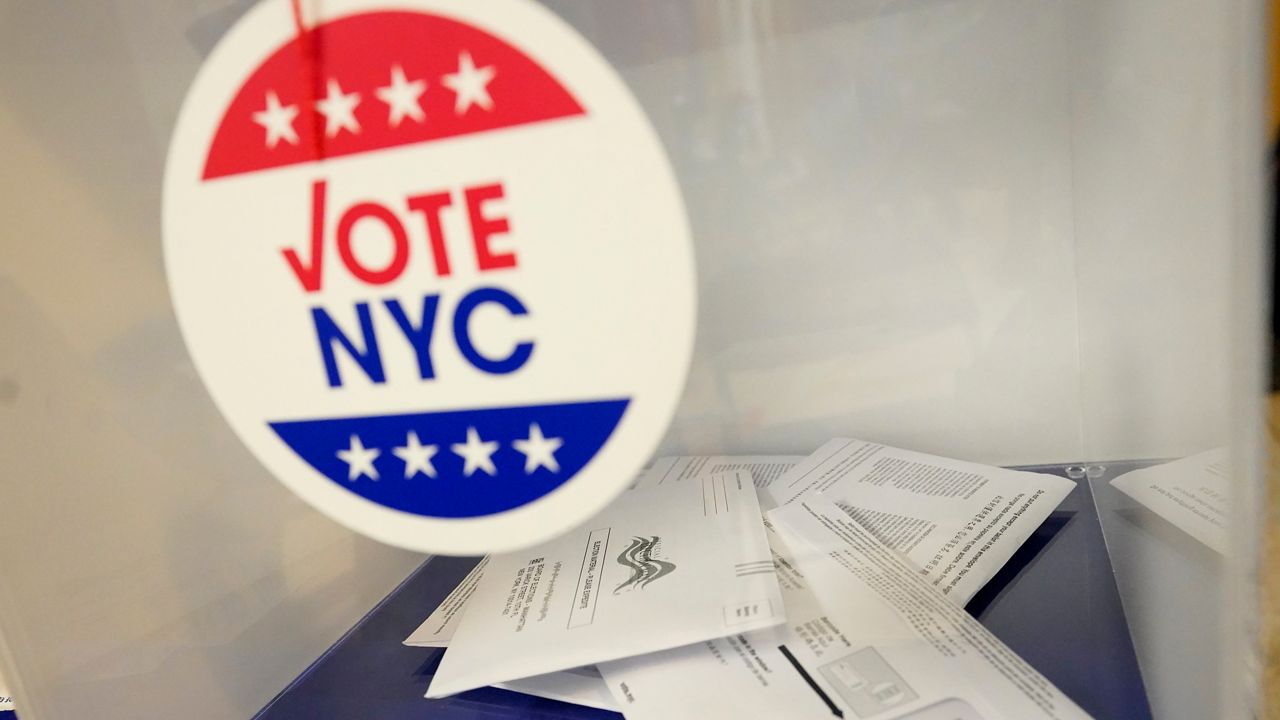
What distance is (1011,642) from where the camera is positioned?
1.42 feet

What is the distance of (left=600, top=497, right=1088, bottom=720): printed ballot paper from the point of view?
0.39 meters

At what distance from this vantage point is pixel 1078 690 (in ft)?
1.31

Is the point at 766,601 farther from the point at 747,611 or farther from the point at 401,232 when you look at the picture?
the point at 401,232

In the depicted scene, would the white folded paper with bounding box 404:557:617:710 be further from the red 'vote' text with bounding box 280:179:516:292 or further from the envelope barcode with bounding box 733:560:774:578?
the red 'vote' text with bounding box 280:179:516:292

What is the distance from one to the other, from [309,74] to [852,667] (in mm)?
379

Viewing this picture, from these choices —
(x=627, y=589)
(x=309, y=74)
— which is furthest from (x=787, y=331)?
(x=309, y=74)

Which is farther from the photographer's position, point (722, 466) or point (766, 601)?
point (722, 466)

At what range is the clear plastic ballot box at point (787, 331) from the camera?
0.36 metres

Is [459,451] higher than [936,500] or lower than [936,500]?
higher

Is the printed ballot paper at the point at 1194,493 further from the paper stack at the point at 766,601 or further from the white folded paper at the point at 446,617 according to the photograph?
the white folded paper at the point at 446,617

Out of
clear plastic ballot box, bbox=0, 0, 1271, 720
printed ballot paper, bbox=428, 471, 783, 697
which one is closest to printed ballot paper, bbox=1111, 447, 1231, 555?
clear plastic ballot box, bbox=0, 0, 1271, 720

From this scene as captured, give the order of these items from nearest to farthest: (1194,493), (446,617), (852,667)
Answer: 1. (1194,493)
2. (852,667)
3. (446,617)

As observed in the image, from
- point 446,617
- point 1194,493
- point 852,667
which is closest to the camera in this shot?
point 1194,493

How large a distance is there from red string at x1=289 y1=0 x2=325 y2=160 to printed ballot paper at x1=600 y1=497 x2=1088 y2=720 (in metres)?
0.30
